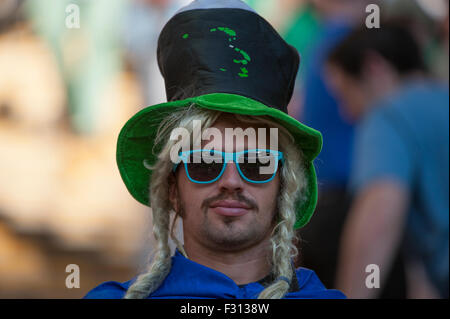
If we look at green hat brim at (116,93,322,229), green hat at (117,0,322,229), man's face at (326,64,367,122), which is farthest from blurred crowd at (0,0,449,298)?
green hat at (117,0,322,229)

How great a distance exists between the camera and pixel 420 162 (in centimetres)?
404

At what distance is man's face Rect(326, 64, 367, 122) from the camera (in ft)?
13.9

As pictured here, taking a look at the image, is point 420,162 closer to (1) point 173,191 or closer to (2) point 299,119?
(2) point 299,119

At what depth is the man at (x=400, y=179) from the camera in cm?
401

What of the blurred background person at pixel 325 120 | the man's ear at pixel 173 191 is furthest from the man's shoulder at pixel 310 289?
the blurred background person at pixel 325 120

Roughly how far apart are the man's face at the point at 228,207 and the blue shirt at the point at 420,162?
4.98 feet

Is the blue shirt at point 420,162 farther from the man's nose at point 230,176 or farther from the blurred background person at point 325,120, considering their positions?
the man's nose at point 230,176

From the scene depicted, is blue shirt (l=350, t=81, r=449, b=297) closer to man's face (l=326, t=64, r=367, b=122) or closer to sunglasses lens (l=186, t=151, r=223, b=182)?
man's face (l=326, t=64, r=367, b=122)

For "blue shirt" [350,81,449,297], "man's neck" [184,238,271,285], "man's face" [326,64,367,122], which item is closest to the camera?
"man's neck" [184,238,271,285]

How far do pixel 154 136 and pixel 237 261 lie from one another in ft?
1.91

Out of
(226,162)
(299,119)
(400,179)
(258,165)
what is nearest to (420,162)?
(400,179)

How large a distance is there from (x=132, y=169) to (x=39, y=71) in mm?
2385

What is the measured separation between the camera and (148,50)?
15.5 ft
